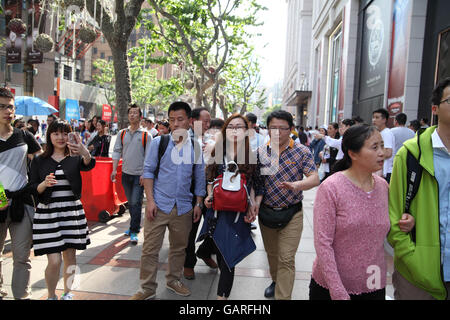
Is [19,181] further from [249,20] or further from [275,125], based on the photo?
[249,20]

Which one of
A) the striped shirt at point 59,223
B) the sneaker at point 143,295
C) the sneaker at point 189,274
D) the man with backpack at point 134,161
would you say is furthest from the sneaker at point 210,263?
the striped shirt at point 59,223

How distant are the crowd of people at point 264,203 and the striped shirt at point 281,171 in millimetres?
10

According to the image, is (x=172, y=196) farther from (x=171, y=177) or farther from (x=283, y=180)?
(x=283, y=180)

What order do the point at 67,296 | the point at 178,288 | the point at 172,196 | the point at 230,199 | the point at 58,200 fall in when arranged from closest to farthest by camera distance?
the point at 230,199
the point at 58,200
the point at 67,296
the point at 172,196
the point at 178,288

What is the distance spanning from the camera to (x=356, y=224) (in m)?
1.99

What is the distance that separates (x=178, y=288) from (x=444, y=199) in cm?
263

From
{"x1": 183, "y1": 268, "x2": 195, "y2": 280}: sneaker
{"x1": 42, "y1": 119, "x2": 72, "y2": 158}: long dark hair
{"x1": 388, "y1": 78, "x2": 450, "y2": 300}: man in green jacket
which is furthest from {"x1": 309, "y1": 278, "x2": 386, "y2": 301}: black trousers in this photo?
{"x1": 42, "y1": 119, "x2": 72, "y2": 158}: long dark hair

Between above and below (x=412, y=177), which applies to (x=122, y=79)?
above

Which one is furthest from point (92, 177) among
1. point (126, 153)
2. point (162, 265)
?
point (162, 265)

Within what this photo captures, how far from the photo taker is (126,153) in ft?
17.4

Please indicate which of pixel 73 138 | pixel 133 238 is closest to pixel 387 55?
pixel 133 238

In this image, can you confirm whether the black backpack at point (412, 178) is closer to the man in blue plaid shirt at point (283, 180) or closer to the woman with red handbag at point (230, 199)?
the man in blue plaid shirt at point (283, 180)

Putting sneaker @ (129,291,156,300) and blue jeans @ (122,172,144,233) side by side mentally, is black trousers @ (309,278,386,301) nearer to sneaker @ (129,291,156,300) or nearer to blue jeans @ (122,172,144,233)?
A: sneaker @ (129,291,156,300)

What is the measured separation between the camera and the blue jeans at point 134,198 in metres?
5.17
